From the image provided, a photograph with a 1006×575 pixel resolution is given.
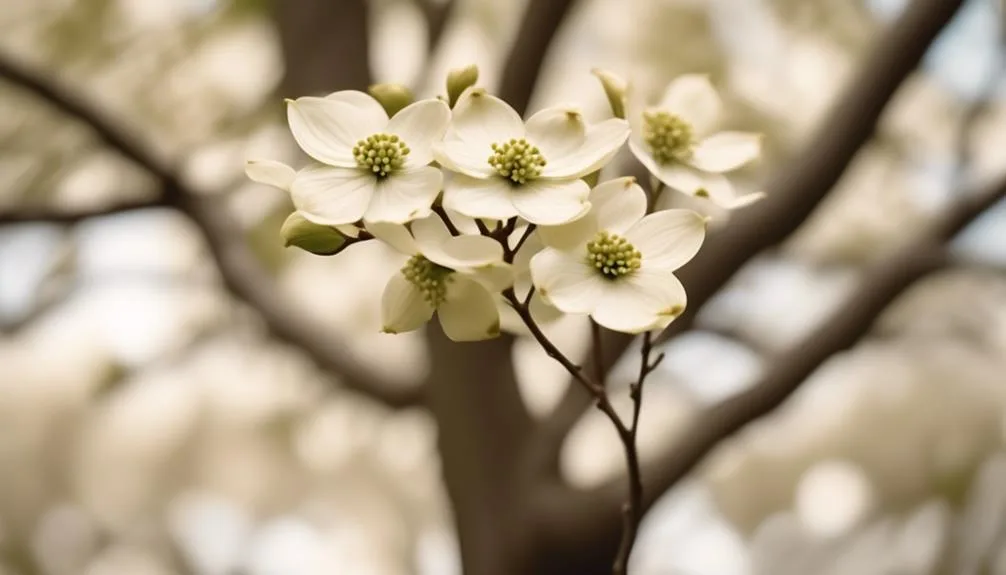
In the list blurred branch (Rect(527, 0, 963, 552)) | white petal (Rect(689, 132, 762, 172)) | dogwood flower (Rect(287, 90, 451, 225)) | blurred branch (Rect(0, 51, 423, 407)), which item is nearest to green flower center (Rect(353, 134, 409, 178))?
dogwood flower (Rect(287, 90, 451, 225))

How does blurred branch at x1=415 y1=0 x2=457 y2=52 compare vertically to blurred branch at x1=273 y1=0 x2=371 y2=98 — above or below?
above

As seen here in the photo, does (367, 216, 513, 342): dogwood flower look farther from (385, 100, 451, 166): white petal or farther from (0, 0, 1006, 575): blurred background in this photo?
(0, 0, 1006, 575): blurred background

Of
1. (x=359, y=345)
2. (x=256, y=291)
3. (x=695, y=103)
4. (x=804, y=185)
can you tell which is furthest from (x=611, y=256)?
(x=359, y=345)

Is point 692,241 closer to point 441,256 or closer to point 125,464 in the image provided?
point 441,256

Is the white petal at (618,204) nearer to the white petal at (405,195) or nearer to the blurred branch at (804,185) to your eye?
the white petal at (405,195)

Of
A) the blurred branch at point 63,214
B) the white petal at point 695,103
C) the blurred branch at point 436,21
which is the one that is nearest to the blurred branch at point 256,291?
the blurred branch at point 63,214

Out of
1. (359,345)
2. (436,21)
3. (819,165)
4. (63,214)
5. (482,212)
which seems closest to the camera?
(482,212)

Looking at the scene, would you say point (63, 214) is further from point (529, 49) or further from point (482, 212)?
point (482, 212)
